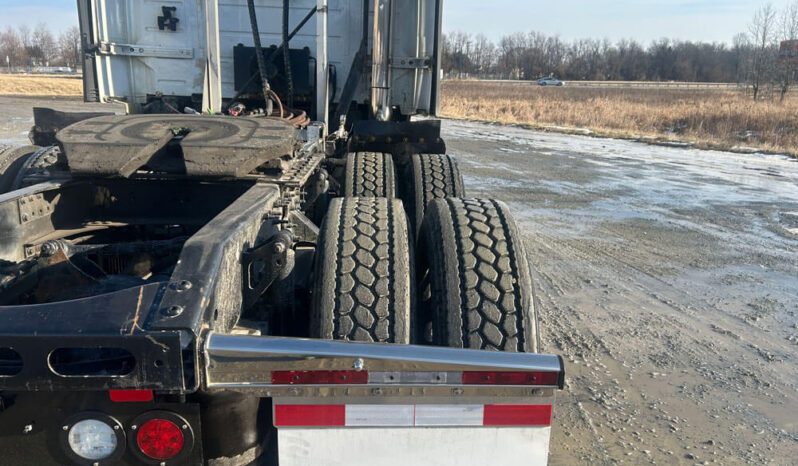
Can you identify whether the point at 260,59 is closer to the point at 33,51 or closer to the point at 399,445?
the point at 399,445

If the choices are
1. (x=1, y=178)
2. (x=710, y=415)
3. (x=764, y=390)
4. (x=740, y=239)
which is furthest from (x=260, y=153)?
(x=740, y=239)

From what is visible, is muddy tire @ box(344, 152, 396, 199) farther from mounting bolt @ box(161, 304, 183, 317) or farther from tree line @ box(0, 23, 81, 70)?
tree line @ box(0, 23, 81, 70)

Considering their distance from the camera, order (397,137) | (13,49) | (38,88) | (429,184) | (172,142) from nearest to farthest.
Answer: (172,142), (429,184), (397,137), (38,88), (13,49)

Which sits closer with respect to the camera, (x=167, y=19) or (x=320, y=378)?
(x=320, y=378)

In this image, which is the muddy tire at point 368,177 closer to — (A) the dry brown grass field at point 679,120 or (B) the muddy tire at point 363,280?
(B) the muddy tire at point 363,280

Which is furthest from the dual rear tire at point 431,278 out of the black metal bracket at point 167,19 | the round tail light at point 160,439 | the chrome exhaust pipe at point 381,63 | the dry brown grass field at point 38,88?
the dry brown grass field at point 38,88

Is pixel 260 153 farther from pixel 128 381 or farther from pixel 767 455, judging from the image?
pixel 767 455

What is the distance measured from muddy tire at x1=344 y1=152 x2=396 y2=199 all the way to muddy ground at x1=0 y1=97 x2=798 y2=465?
5.29 ft

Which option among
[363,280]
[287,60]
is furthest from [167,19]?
[363,280]

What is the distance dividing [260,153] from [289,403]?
5.07ft

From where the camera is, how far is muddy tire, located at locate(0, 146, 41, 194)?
4293 millimetres

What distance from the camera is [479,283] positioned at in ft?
7.59

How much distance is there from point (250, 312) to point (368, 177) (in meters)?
2.07

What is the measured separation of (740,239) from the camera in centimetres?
760
